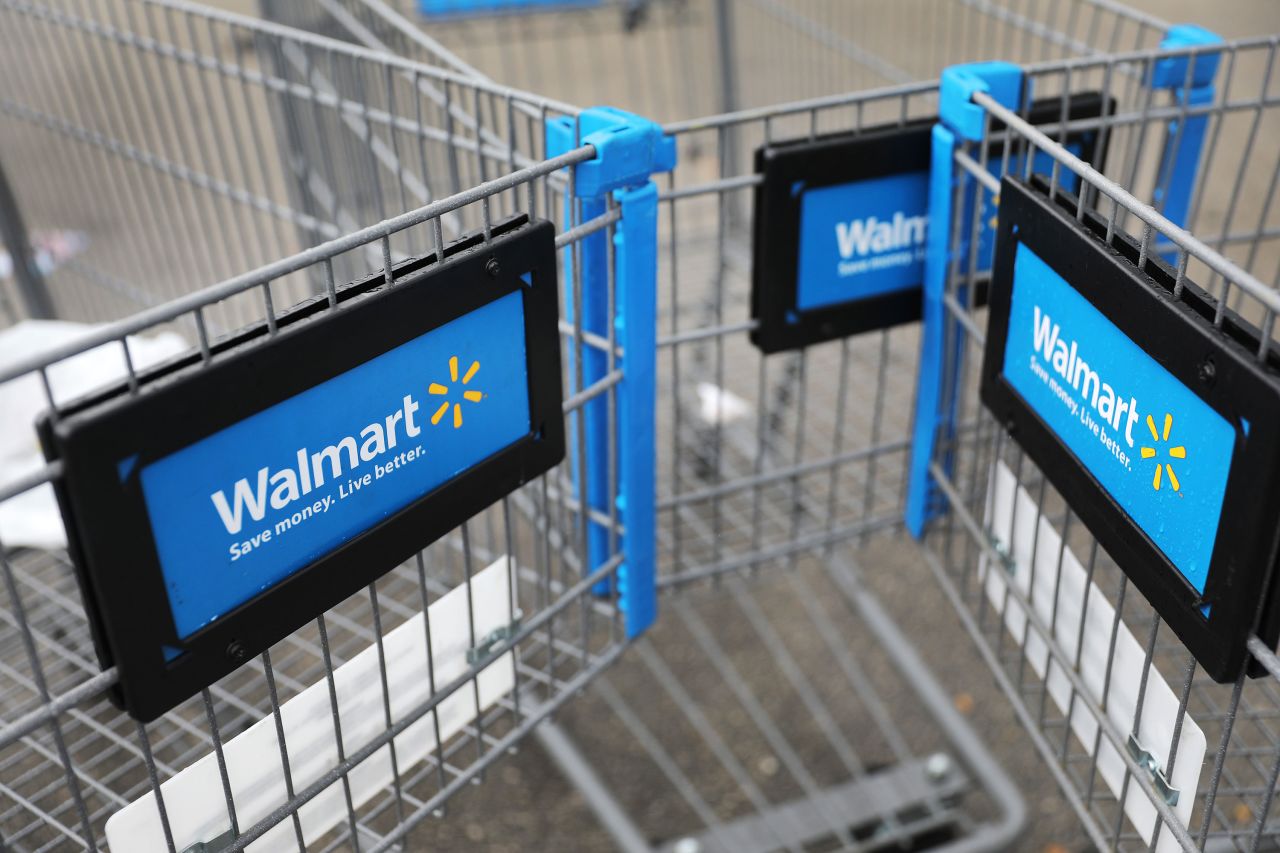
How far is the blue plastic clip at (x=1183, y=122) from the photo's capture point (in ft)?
6.03

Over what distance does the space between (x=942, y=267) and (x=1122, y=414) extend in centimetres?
54

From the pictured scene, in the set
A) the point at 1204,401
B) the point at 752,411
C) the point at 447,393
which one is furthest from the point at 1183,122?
the point at 752,411

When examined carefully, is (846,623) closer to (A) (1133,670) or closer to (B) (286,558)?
(A) (1133,670)

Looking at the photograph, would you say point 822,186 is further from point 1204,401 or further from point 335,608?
point 335,608

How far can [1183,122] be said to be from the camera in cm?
181

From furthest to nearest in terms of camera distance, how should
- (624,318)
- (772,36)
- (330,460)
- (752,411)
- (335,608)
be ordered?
(772,36)
(752,411)
(335,608)
(624,318)
(330,460)

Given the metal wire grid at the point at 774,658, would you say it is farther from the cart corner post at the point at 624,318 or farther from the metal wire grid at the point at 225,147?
the metal wire grid at the point at 225,147

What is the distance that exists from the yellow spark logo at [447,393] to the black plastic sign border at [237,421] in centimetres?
6

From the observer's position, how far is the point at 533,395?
140 cm

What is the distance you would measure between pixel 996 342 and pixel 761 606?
139 centimetres

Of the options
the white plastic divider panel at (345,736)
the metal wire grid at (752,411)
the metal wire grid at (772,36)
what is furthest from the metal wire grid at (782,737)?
the metal wire grid at (772,36)

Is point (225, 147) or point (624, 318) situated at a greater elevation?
point (624, 318)

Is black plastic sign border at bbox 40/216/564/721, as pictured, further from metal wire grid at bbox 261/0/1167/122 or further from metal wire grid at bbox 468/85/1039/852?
metal wire grid at bbox 261/0/1167/122

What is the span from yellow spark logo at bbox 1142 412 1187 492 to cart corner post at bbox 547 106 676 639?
23.3 inches
